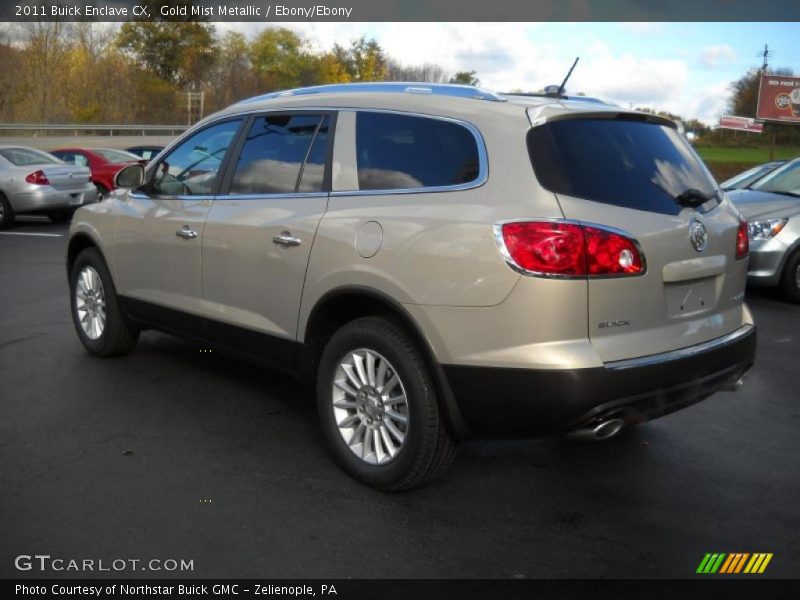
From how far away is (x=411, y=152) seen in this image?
13.1ft

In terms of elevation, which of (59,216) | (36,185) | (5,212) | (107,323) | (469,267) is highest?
(469,267)

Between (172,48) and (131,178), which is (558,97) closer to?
(131,178)

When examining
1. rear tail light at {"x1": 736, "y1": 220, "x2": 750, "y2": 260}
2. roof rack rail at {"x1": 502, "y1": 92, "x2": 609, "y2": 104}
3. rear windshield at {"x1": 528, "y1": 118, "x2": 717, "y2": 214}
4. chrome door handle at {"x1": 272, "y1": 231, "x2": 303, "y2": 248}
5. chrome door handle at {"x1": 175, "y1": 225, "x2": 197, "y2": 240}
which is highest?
roof rack rail at {"x1": 502, "y1": 92, "x2": 609, "y2": 104}

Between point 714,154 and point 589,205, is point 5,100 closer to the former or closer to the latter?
point 714,154

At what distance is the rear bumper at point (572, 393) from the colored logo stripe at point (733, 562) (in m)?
Answer: 0.61

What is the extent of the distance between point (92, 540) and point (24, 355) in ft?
11.2

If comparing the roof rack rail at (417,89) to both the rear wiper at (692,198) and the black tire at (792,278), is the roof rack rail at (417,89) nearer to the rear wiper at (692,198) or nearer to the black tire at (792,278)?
the rear wiper at (692,198)

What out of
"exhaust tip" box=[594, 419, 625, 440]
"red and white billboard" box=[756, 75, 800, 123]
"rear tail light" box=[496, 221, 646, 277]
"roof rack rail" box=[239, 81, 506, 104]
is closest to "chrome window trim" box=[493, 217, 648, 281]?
"rear tail light" box=[496, 221, 646, 277]

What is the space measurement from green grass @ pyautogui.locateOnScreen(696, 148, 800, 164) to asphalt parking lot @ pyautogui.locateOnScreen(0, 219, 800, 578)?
46.1 metres

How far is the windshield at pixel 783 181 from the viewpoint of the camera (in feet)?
32.3

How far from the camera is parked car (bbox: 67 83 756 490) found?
11.2 feet

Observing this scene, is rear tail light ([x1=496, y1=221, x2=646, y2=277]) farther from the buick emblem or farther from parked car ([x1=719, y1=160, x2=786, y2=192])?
parked car ([x1=719, y1=160, x2=786, y2=192])

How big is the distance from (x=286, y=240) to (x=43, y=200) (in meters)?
13.2

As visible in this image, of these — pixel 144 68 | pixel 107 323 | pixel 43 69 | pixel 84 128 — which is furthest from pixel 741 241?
pixel 144 68
